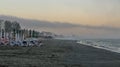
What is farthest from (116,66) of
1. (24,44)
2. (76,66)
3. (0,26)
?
(0,26)

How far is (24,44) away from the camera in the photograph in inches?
4094

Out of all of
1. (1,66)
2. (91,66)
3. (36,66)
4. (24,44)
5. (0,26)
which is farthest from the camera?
(0,26)

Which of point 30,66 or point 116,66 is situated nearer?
point 30,66

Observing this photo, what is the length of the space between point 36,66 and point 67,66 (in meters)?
3.19

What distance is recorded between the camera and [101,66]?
34.5m

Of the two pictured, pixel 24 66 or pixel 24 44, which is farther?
pixel 24 44

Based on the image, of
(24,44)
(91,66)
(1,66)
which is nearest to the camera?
(1,66)

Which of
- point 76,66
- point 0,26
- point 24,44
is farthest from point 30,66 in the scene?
point 0,26

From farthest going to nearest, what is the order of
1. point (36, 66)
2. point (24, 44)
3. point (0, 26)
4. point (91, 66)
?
point (0, 26) < point (24, 44) < point (91, 66) < point (36, 66)

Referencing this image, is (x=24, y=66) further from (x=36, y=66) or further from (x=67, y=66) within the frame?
(x=67, y=66)

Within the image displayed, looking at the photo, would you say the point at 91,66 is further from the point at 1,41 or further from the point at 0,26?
the point at 0,26

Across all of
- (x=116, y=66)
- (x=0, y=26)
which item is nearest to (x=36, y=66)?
(x=116, y=66)

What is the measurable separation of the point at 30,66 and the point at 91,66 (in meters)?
6.64

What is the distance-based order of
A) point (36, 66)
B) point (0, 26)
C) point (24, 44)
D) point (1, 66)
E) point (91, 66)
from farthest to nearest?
point (0, 26) < point (24, 44) < point (91, 66) < point (36, 66) < point (1, 66)
